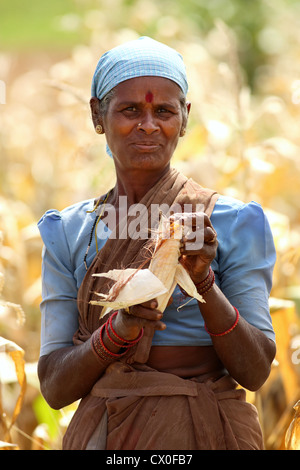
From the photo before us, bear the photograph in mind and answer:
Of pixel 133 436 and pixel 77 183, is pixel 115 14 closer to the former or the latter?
pixel 77 183

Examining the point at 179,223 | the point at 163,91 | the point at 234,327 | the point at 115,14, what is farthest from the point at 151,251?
the point at 115,14

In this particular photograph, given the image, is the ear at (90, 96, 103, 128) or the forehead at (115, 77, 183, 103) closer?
the forehead at (115, 77, 183, 103)

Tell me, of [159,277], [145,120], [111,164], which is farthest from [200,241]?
[111,164]

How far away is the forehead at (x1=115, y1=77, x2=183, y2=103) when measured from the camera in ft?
6.86

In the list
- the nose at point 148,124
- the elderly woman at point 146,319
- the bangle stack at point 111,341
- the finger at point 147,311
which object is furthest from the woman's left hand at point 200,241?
the nose at point 148,124

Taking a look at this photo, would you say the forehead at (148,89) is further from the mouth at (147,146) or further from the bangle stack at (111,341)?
the bangle stack at (111,341)

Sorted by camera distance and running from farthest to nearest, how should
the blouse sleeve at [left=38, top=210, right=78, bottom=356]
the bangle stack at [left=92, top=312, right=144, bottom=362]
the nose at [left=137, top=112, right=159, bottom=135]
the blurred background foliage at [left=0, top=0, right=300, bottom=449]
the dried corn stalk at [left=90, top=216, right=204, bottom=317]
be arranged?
the blurred background foliage at [left=0, top=0, right=300, bottom=449] → the blouse sleeve at [left=38, top=210, right=78, bottom=356] → the nose at [left=137, top=112, right=159, bottom=135] → the bangle stack at [left=92, top=312, right=144, bottom=362] → the dried corn stalk at [left=90, top=216, right=204, bottom=317]

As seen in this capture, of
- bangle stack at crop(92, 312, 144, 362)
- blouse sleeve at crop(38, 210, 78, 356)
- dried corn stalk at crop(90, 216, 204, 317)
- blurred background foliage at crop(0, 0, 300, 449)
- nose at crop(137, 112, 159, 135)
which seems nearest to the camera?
dried corn stalk at crop(90, 216, 204, 317)

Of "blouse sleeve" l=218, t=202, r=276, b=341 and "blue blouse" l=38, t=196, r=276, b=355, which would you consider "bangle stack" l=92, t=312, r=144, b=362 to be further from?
"blouse sleeve" l=218, t=202, r=276, b=341

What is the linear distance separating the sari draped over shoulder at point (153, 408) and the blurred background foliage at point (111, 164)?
0.43 metres

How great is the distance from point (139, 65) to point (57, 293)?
69 cm

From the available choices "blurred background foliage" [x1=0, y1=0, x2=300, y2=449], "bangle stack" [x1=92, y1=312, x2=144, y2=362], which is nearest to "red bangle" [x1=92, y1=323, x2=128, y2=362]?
"bangle stack" [x1=92, y1=312, x2=144, y2=362]

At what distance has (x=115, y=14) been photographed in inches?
285

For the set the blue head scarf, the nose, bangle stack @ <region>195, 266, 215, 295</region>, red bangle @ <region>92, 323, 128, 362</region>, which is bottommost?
red bangle @ <region>92, 323, 128, 362</region>
